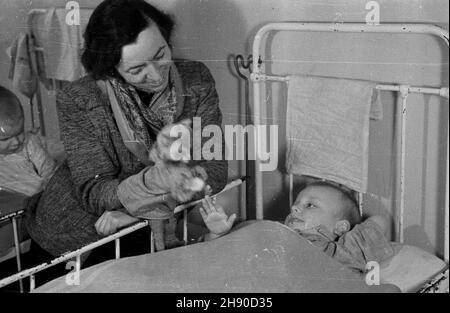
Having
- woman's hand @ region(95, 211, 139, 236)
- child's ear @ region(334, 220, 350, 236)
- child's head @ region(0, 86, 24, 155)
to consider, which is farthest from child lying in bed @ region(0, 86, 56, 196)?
child's ear @ region(334, 220, 350, 236)

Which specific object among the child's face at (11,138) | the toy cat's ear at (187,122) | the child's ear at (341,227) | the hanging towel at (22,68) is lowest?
the child's ear at (341,227)

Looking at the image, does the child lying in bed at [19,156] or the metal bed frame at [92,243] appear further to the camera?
the child lying in bed at [19,156]

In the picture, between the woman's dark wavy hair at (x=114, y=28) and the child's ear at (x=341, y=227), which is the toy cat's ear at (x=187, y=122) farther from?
the child's ear at (x=341, y=227)

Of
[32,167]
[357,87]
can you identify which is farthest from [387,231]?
[32,167]

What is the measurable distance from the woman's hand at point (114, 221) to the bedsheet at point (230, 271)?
70mm

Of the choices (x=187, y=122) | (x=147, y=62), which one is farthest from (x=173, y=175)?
(x=147, y=62)

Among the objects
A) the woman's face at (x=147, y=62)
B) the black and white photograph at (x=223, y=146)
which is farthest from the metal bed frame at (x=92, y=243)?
the woman's face at (x=147, y=62)

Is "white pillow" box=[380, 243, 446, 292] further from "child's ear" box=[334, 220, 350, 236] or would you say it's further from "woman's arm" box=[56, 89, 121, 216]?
"woman's arm" box=[56, 89, 121, 216]

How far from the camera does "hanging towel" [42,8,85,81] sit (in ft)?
3.49

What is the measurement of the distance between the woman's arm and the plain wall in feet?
0.17

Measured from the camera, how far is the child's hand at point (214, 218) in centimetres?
112

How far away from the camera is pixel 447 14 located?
98cm
